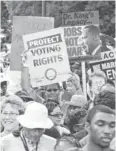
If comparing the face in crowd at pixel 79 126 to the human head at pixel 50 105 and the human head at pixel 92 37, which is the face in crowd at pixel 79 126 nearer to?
the human head at pixel 50 105

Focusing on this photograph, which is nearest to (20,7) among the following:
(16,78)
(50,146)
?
(16,78)

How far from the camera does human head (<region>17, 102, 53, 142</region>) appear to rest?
6.16 meters

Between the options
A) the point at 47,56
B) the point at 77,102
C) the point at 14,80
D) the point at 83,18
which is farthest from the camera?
the point at 83,18

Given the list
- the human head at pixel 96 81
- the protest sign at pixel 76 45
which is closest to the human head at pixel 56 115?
the human head at pixel 96 81

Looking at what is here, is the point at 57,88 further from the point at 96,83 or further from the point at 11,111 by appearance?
the point at 11,111

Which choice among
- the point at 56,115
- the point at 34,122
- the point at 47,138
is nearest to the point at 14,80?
the point at 56,115

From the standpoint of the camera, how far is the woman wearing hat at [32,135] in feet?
20.2

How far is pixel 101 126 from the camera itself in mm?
5293

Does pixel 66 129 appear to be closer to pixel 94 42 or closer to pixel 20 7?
pixel 94 42

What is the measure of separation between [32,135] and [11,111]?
2.70 feet

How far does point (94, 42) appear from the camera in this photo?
34.2 feet

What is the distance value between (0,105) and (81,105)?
4.10 ft

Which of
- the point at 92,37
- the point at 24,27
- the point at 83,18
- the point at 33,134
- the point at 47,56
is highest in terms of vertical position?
the point at 83,18

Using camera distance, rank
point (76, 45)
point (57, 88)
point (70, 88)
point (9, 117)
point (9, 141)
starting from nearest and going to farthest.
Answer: point (9, 141)
point (9, 117)
point (70, 88)
point (57, 88)
point (76, 45)
